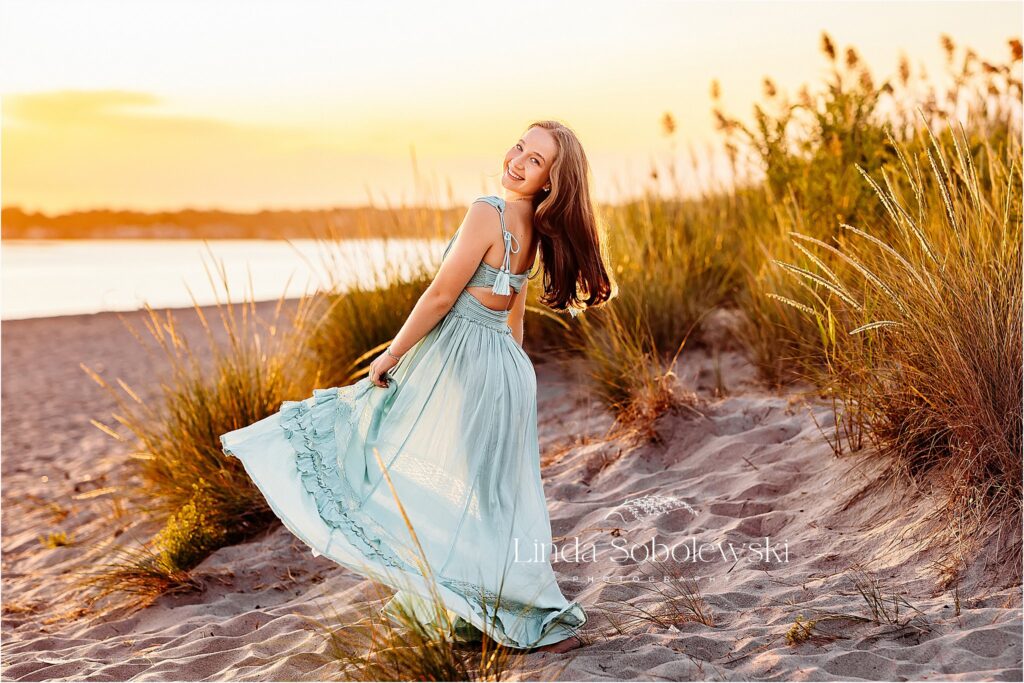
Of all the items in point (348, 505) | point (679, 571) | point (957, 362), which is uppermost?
point (957, 362)

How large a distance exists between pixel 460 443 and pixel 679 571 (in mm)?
1224

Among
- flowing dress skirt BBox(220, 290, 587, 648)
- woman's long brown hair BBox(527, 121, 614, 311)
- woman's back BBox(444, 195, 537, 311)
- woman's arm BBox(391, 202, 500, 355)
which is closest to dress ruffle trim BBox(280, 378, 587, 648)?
flowing dress skirt BBox(220, 290, 587, 648)

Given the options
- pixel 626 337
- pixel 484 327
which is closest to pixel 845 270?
pixel 626 337

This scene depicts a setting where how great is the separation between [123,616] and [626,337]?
3.05 m

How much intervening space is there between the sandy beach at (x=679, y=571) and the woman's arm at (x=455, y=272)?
43.8 inches

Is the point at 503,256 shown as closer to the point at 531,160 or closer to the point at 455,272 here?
the point at 455,272

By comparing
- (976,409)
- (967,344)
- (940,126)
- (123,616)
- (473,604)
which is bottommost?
(123,616)

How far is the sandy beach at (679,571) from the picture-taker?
113 inches

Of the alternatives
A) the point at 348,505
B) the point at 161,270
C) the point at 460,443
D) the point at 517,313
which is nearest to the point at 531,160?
the point at 517,313

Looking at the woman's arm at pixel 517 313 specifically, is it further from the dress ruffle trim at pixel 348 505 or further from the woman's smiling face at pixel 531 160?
the dress ruffle trim at pixel 348 505

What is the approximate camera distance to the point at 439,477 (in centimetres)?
305

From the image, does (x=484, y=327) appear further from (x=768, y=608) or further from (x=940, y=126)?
(x=940, y=126)

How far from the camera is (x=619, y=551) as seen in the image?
3.92m

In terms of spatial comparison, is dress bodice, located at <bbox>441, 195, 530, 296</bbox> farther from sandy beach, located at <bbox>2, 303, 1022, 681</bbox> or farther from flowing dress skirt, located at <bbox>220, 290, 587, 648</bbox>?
sandy beach, located at <bbox>2, 303, 1022, 681</bbox>
